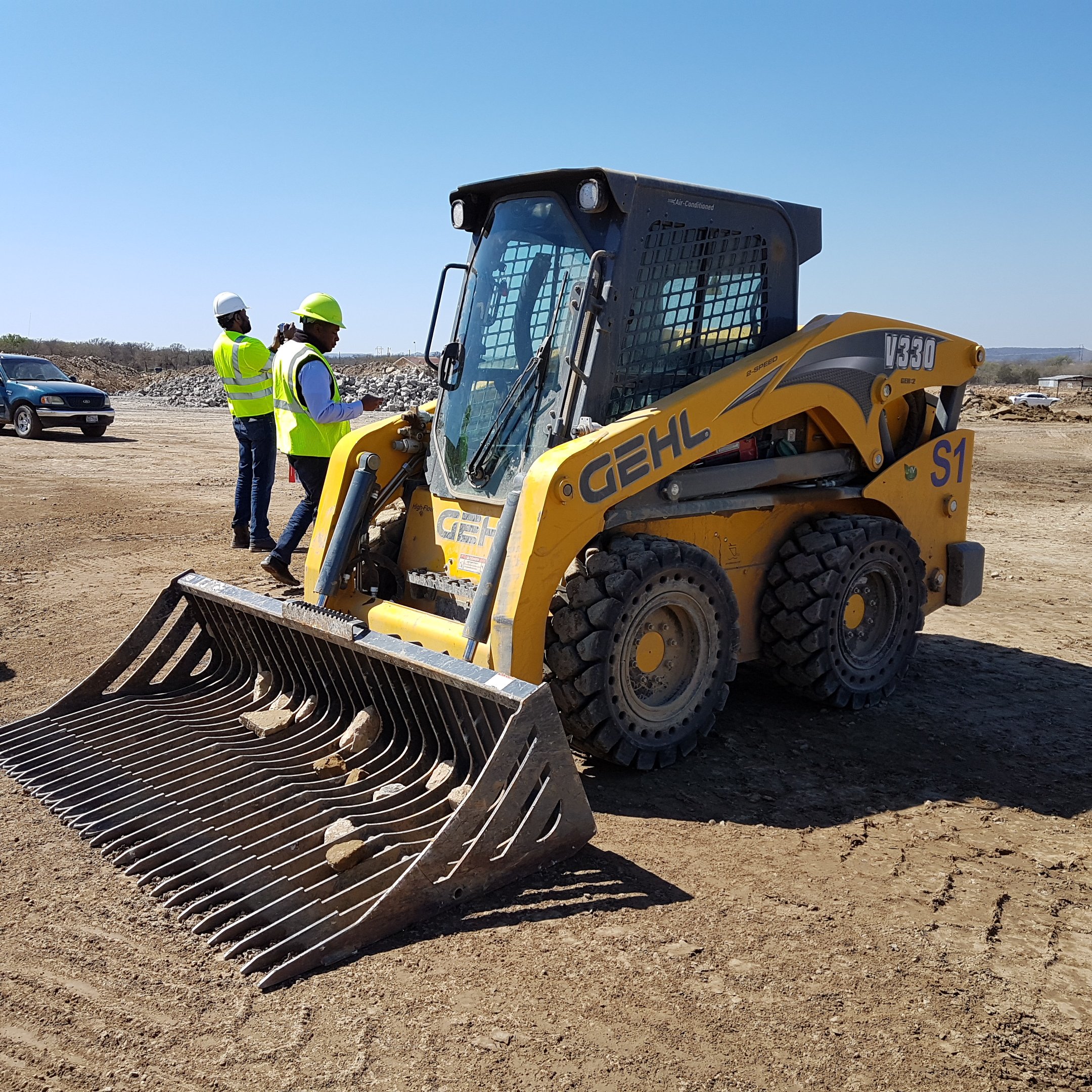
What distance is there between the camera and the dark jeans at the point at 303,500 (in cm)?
738

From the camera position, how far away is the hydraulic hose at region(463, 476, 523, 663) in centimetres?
427

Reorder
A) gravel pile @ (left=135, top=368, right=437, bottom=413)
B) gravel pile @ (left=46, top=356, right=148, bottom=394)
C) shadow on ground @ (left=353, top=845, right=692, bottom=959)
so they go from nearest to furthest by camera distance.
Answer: shadow on ground @ (left=353, top=845, right=692, bottom=959)
gravel pile @ (left=135, top=368, right=437, bottom=413)
gravel pile @ (left=46, top=356, right=148, bottom=394)

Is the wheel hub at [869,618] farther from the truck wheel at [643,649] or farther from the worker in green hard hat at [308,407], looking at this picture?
the worker in green hard hat at [308,407]

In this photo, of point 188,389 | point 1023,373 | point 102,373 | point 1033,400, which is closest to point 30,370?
point 188,389

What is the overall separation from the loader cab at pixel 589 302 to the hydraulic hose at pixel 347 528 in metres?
0.32

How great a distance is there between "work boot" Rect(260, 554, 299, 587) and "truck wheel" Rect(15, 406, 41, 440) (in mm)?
14651

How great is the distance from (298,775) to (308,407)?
324cm

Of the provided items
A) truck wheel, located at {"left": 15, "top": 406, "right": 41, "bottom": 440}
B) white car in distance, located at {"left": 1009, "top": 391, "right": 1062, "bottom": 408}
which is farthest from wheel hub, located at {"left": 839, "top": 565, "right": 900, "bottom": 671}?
white car in distance, located at {"left": 1009, "top": 391, "right": 1062, "bottom": 408}

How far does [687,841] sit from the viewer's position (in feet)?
12.9

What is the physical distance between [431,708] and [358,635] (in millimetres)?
422

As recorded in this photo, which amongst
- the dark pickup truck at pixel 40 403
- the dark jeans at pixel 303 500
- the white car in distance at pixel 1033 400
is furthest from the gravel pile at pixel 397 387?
the dark jeans at pixel 303 500

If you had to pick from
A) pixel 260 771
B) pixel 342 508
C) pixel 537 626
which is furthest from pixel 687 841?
pixel 342 508

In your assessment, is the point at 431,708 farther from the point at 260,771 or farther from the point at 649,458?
the point at 649,458

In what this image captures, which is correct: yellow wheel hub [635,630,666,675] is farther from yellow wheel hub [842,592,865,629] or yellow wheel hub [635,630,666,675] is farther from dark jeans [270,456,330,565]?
dark jeans [270,456,330,565]
